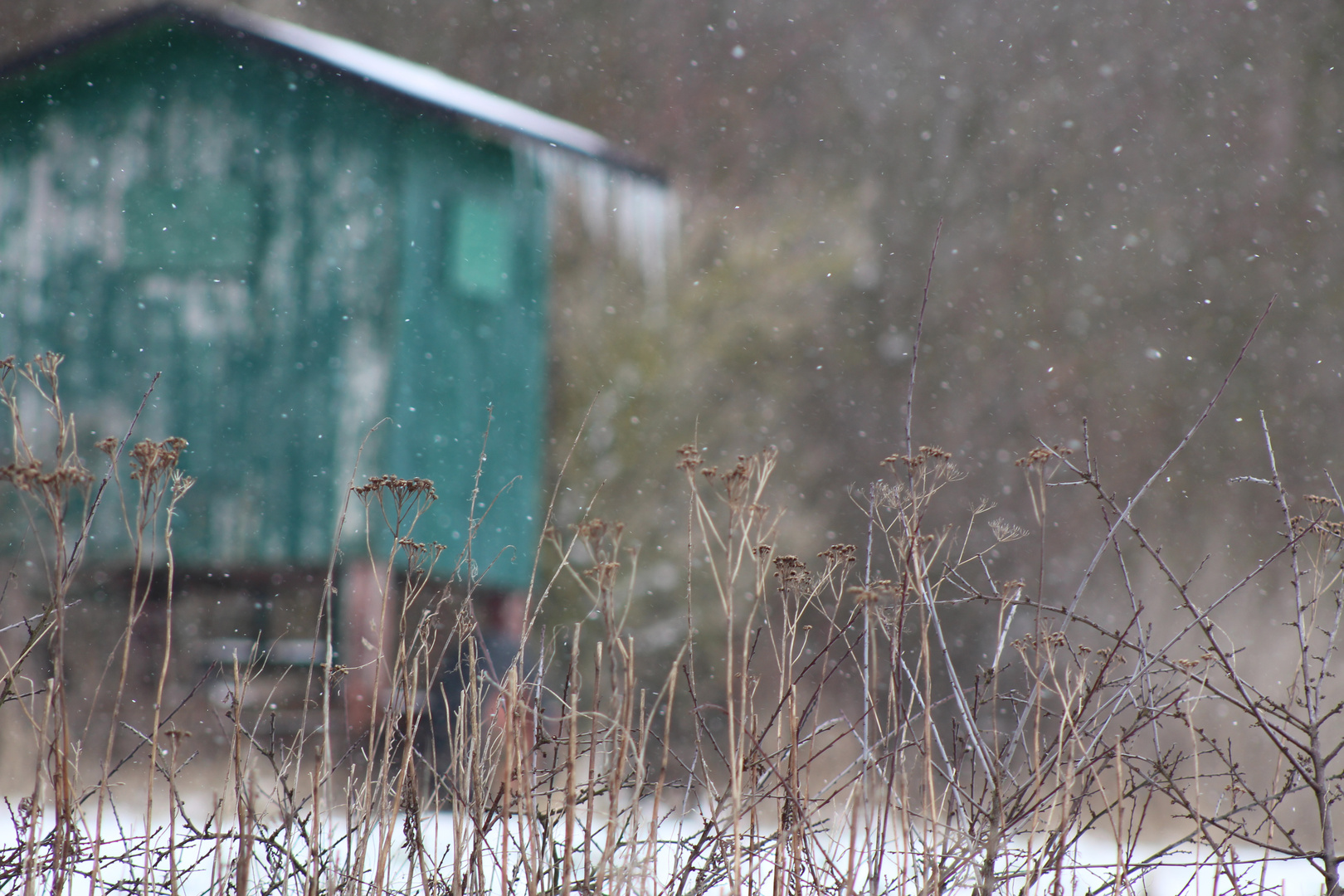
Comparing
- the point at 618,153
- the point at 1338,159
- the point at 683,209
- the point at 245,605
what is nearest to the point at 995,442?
the point at 683,209

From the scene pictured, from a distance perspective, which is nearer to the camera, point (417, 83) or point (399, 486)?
point (399, 486)

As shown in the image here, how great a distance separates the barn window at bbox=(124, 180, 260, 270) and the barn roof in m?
1.05

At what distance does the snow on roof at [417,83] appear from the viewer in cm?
718

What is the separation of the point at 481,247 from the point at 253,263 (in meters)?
1.59

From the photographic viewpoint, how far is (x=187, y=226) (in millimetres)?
6961

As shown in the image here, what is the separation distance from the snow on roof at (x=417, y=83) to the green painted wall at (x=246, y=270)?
123 mm

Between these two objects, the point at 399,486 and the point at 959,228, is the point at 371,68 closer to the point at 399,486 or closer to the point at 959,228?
the point at 399,486

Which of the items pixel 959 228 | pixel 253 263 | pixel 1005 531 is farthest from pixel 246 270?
pixel 959 228

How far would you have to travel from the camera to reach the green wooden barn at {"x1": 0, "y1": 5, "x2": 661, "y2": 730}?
6.91 m

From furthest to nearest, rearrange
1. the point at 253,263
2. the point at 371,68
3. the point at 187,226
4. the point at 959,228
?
the point at 959,228 < the point at 371,68 < the point at 253,263 < the point at 187,226

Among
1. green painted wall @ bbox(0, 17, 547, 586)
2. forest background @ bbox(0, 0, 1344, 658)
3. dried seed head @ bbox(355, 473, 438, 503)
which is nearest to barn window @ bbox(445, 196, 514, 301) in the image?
green painted wall @ bbox(0, 17, 547, 586)

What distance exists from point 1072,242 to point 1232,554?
581 centimetres

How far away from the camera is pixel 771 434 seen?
1570 cm

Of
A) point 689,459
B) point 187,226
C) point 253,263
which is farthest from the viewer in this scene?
point 253,263
